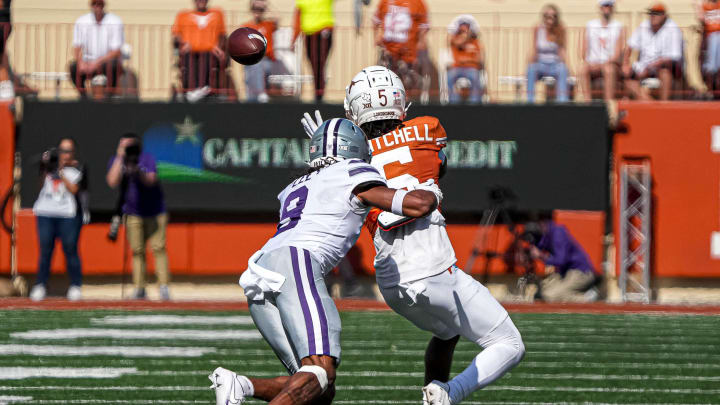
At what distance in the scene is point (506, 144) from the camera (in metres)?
13.5

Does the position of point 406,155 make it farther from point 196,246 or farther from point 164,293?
point 196,246

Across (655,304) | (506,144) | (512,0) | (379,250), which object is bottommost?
(655,304)

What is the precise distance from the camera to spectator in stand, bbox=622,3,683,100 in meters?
Answer: 13.3

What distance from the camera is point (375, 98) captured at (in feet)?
18.8

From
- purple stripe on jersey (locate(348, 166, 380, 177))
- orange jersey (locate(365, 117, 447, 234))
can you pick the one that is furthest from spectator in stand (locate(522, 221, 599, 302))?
purple stripe on jersey (locate(348, 166, 380, 177))

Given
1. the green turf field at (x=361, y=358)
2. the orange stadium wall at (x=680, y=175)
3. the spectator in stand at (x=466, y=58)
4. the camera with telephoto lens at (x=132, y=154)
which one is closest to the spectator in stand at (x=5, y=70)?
the camera with telephoto lens at (x=132, y=154)

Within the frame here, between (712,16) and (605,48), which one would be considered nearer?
(712,16)

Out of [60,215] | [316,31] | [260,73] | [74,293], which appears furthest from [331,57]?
[74,293]

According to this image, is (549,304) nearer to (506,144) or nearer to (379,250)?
(506,144)

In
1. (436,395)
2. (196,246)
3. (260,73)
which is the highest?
(260,73)

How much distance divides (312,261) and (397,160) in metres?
0.94

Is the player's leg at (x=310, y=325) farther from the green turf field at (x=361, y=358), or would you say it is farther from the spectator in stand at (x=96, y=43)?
the spectator in stand at (x=96, y=43)

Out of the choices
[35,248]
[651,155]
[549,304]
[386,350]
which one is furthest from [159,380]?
[651,155]

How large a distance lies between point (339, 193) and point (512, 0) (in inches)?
447
